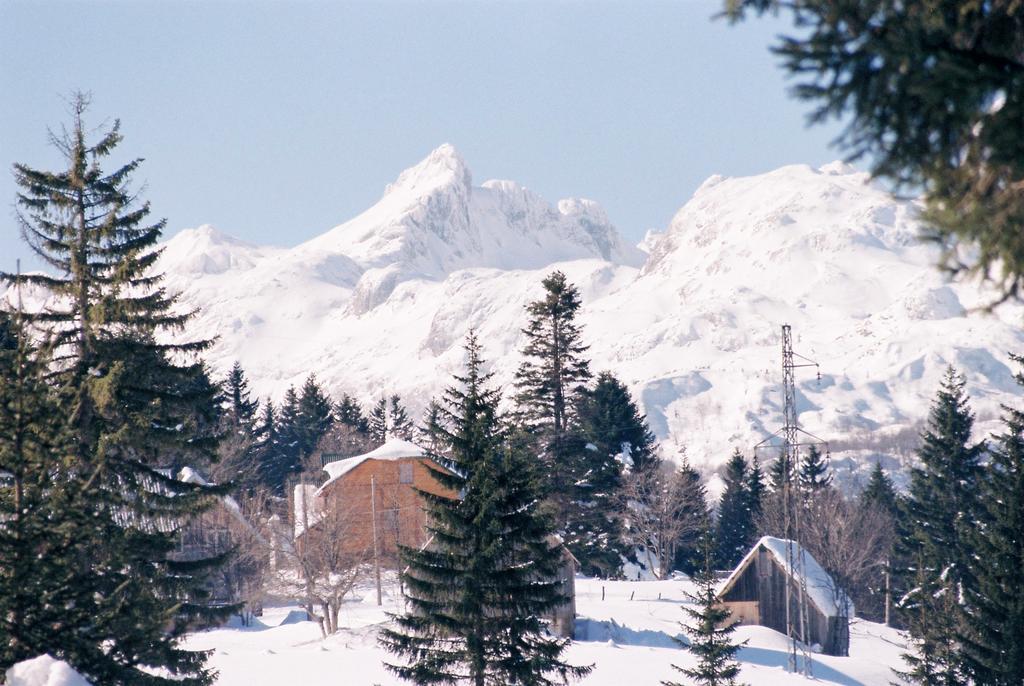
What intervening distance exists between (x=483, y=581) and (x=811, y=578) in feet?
127

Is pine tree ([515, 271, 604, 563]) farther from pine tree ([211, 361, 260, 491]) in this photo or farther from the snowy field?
pine tree ([211, 361, 260, 491])

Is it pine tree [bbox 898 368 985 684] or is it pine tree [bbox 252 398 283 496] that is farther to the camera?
pine tree [bbox 252 398 283 496]

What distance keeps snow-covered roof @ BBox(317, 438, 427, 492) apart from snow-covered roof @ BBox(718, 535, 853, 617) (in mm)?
19571

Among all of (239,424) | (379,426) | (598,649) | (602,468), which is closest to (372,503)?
(602,468)

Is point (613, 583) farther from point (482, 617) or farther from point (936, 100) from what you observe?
point (936, 100)

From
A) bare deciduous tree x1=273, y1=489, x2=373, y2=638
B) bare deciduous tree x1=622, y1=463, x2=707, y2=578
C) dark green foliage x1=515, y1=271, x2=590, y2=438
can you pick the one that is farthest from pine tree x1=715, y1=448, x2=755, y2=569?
bare deciduous tree x1=273, y1=489, x2=373, y2=638

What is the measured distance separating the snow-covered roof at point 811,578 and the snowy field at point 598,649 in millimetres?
2453

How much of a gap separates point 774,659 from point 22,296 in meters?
35.3

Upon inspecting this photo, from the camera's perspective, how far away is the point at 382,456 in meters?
62.2

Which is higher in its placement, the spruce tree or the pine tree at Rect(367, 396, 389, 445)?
the pine tree at Rect(367, 396, 389, 445)

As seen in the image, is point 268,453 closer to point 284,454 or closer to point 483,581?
point 284,454

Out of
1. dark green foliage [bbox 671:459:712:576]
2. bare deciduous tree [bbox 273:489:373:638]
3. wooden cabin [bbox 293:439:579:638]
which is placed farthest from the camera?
dark green foliage [bbox 671:459:712:576]

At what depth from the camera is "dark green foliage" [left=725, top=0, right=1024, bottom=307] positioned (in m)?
5.73

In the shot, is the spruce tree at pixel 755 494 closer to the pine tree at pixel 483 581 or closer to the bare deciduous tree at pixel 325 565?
the bare deciduous tree at pixel 325 565
